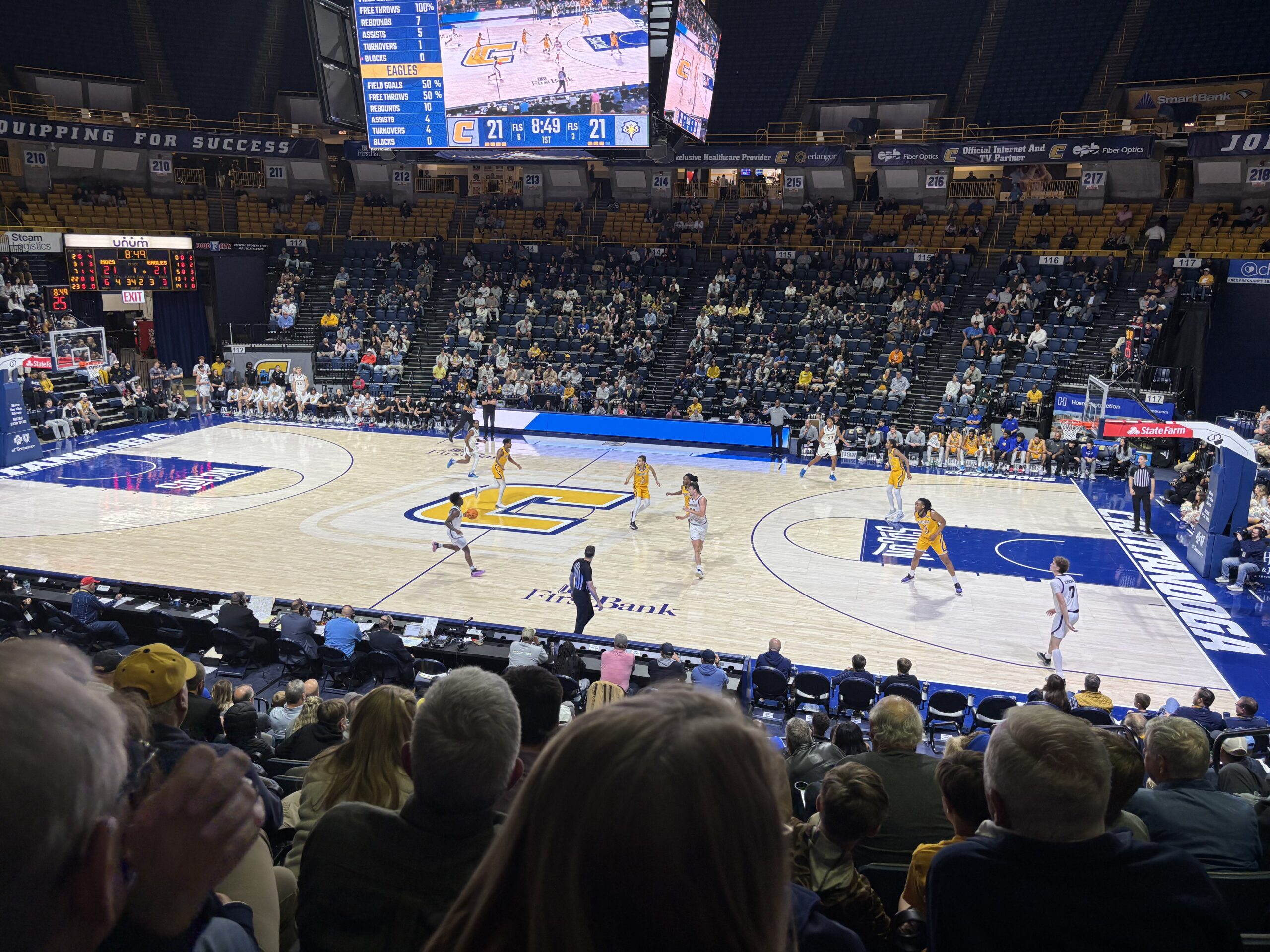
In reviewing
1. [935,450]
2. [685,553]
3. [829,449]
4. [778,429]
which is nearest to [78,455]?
[685,553]

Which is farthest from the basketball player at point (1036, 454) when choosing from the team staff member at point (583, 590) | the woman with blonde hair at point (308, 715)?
the woman with blonde hair at point (308, 715)

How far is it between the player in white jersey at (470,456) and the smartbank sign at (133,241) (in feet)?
57.8

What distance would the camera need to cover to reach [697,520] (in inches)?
641

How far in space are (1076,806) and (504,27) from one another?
23.6m

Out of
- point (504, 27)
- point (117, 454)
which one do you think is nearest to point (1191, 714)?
point (504, 27)

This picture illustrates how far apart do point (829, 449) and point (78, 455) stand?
67.6 feet

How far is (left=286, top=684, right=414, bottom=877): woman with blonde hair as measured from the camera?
3736 millimetres

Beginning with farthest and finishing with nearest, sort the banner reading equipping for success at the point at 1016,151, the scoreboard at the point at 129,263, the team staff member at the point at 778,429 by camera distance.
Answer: the scoreboard at the point at 129,263 < the banner reading equipping for success at the point at 1016,151 < the team staff member at the point at 778,429

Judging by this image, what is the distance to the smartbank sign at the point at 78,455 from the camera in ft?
76.8

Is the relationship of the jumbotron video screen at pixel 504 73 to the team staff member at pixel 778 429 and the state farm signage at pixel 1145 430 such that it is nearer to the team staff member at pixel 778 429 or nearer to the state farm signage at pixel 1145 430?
the team staff member at pixel 778 429

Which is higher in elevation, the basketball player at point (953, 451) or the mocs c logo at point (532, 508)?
the basketball player at point (953, 451)

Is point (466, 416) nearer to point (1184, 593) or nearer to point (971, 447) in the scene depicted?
point (971, 447)

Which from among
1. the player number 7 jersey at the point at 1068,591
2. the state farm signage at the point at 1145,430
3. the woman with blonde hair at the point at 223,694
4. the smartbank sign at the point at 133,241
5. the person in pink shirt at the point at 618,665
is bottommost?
the person in pink shirt at the point at 618,665

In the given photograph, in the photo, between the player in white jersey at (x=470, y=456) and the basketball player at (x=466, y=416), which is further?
the basketball player at (x=466, y=416)
